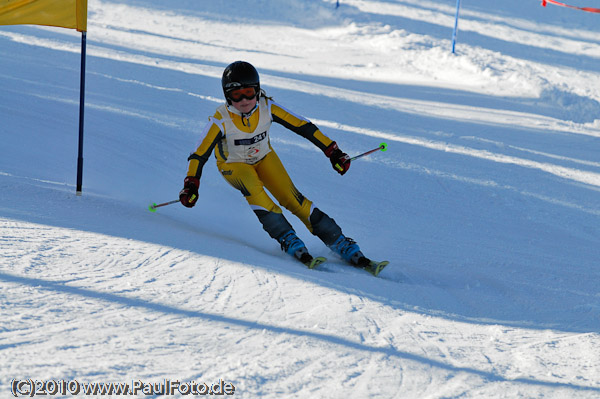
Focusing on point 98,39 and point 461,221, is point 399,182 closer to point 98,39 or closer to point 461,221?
point 461,221

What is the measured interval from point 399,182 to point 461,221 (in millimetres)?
1117

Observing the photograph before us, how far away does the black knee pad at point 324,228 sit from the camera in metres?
4.44

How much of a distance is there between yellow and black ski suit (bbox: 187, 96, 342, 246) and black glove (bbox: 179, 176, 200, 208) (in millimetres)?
84

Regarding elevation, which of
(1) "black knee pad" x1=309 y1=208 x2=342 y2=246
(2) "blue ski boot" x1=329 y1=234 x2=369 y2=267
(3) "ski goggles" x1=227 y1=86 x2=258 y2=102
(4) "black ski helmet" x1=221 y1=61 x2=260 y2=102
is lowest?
(2) "blue ski boot" x1=329 y1=234 x2=369 y2=267

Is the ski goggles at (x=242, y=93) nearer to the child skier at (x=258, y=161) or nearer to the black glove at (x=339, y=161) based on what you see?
the child skier at (x=258, y=161)

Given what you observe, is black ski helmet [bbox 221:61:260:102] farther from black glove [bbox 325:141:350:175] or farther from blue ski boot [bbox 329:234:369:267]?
blue ski boot [bbox 329:234:369:267]

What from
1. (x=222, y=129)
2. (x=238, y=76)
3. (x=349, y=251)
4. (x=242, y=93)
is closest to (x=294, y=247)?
(x=349, y=251)

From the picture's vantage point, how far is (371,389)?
2377 millimetres

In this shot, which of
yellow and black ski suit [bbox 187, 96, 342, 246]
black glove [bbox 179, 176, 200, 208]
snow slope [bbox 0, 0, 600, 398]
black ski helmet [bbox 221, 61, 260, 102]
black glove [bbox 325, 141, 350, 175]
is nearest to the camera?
snow slope [bbox 0, 0, 600, 398]

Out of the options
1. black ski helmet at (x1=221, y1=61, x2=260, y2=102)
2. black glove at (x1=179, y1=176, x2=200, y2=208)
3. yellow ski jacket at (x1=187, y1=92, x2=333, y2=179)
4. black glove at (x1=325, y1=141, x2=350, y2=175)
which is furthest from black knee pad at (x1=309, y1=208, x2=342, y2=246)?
black ski helmet at (x1=221, y1=61, x2=260, y2=102)

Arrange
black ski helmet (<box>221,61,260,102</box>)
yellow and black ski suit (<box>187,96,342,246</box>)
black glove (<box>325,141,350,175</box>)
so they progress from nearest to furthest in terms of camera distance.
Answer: black ski helmet (<box>221,61,260,102</box>)
yellow and black ski suit (<box>187,96,342,246</box>)
black glove (<box>325,141,350,175</box>)

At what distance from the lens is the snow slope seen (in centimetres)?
250

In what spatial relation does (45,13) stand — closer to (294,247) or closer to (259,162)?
(259,162)

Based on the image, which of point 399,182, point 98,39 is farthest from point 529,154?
point 98,39
